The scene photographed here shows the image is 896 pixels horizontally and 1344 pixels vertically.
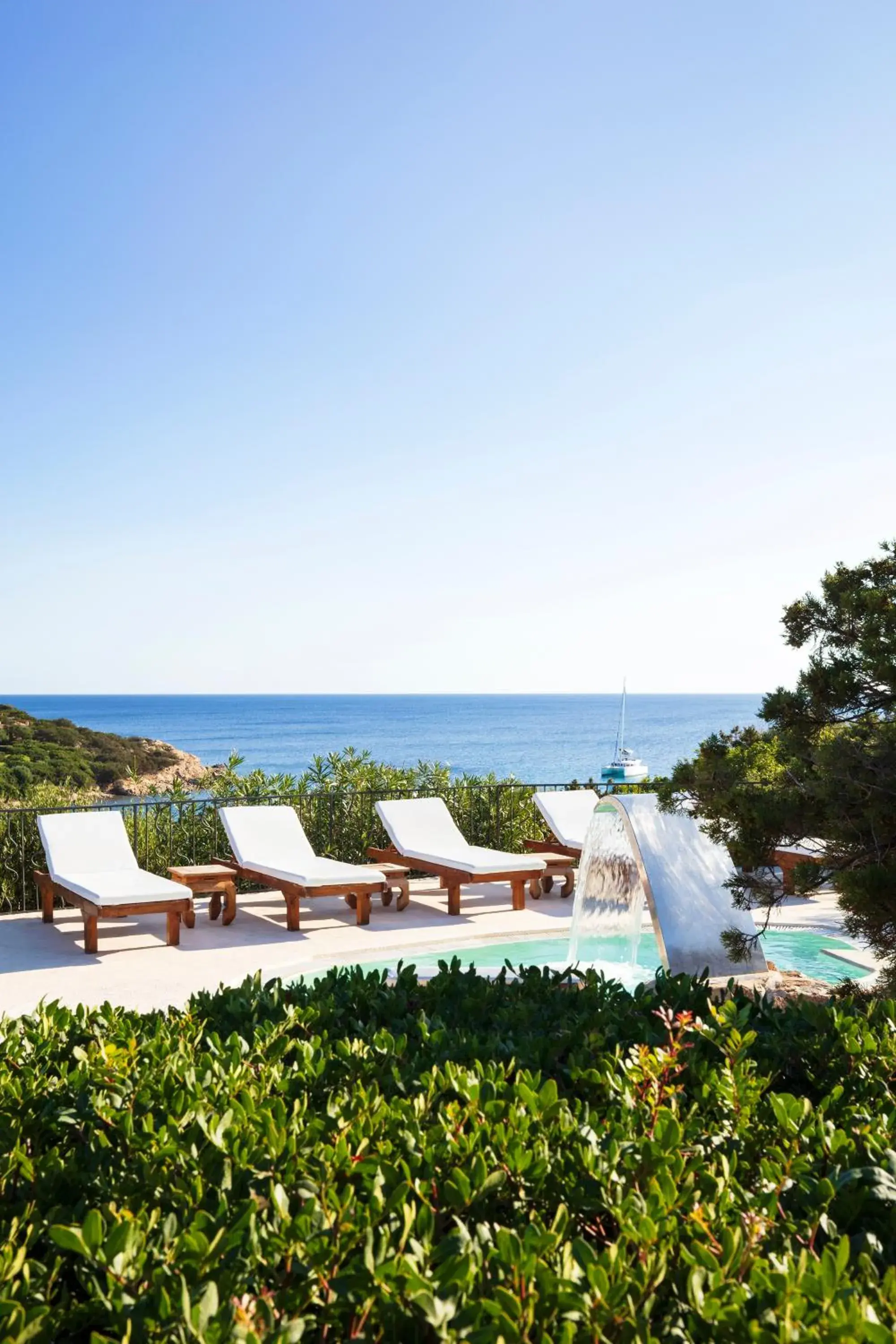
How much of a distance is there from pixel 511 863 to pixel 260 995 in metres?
7.22

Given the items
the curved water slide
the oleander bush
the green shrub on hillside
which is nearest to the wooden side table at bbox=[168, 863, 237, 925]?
the curved water slide

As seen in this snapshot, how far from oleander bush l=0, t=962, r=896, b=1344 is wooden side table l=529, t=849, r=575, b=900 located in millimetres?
7760

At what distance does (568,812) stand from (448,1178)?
32.6 ft

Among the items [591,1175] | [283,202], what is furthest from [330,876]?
[283,202]

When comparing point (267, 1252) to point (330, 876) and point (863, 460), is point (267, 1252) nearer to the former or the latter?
point (330, 876)

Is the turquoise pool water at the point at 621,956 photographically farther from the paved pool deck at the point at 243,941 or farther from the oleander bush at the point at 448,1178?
the oleander bush at the point at 448,1178

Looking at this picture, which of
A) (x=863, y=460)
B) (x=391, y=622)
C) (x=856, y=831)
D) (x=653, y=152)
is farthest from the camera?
(x=391, y=622)

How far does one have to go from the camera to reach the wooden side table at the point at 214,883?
969cm

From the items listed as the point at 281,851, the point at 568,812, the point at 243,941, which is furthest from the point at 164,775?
the point at 243,941

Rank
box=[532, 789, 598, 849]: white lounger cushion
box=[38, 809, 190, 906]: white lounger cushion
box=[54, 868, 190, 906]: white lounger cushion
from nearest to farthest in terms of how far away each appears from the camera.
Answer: box=[54, 868, 190, 906]: white lounger cushion < box=[38, 809, 190, 906]: white lounger cushion < box=[532, 789, 598, 849]: white lounger cushion

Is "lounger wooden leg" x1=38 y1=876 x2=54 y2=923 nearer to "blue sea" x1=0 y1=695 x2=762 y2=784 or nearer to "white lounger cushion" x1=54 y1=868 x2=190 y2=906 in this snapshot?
"white lounger cushion" x1=54 y1=868 x2=190 y2=906

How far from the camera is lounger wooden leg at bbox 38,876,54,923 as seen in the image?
9.51 metres

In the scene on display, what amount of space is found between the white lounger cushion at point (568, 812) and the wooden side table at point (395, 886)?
177cm

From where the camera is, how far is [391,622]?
75.4m
